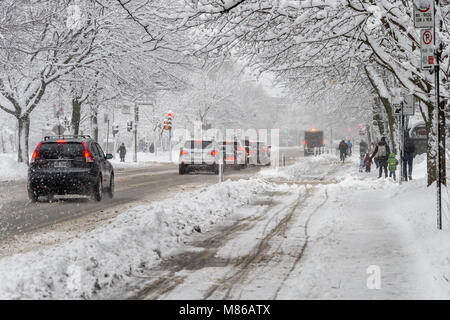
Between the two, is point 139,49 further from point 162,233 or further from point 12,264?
point 12,264

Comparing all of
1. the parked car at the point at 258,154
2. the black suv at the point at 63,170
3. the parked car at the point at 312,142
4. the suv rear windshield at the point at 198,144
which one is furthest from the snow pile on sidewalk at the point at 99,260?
the parked car at the point at 312,142

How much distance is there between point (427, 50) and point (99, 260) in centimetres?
587

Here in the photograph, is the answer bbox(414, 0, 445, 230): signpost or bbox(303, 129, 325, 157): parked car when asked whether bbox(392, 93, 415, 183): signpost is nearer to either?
bbox(414, 0, 445, 230): signpost

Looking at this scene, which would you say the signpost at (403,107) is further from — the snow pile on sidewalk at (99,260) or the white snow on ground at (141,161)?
the white snow on ground at (141,161)

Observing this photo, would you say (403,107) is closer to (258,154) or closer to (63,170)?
(63,170)

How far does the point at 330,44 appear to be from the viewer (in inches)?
552

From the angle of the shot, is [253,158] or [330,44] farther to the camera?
[253,158]

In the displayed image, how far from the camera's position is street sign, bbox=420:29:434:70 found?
29.8 ft

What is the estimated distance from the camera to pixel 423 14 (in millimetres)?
9031

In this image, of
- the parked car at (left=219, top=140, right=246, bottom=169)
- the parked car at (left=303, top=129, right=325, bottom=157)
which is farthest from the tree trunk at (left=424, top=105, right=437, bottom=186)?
the parked car at (left=303, top=129, right=325, bottom=157)

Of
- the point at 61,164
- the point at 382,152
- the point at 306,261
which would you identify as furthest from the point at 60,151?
the point at 382,152
